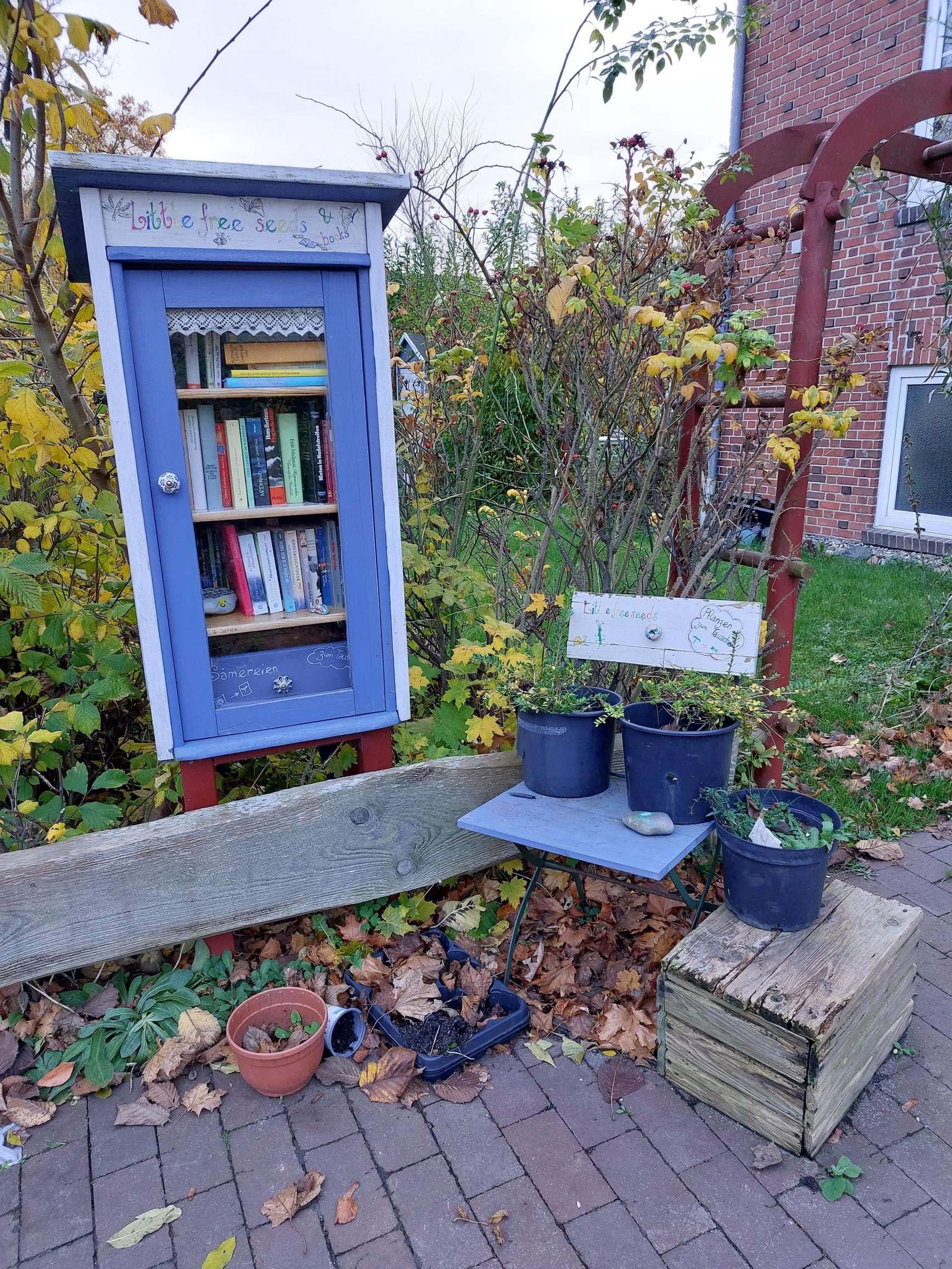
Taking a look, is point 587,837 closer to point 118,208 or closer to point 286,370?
point 286,370

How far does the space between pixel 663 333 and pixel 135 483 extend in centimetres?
174

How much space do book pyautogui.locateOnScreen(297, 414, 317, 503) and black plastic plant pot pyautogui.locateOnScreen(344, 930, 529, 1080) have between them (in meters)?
1.59

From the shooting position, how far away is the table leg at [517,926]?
257 centimetres

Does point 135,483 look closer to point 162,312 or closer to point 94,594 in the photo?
point 162,312

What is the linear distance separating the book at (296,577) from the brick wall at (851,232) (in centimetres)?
473

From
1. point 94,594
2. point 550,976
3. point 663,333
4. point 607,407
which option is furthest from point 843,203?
point 94,594

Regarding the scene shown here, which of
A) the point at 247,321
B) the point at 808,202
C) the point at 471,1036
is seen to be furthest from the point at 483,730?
the point at 808,202

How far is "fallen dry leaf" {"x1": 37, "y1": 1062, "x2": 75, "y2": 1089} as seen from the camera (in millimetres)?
2285

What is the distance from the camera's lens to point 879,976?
2.15 metres

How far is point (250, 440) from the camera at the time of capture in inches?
102

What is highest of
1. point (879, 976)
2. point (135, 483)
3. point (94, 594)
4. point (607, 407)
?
point (607, 407)

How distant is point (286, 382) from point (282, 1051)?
78.2 inches

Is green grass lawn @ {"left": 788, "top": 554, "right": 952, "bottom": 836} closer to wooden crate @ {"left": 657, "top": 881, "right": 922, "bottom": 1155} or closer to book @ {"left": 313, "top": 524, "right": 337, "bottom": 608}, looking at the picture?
wooden crate @ {"left": 657, "top": 881, "right": 922, "bottom": 1155}

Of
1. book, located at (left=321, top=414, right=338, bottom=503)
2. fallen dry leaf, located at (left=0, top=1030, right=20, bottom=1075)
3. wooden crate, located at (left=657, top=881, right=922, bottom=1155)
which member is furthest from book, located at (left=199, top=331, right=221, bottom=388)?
wooden crate, located at (left=657, top=881, right=922, bottom=1155)
